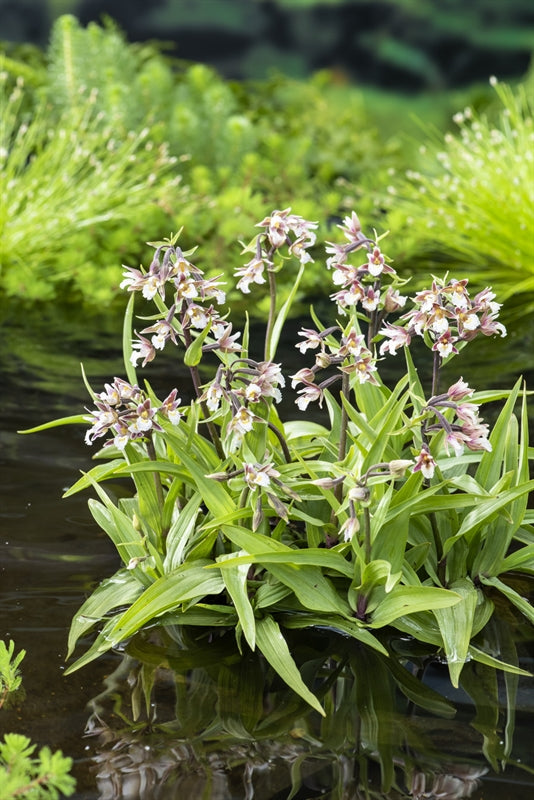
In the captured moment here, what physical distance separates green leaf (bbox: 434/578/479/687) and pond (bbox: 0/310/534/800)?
89 millimetres

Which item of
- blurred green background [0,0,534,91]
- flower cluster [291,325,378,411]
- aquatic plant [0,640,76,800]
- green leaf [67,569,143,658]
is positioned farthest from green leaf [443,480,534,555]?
blurred green background [0,0,534,91]

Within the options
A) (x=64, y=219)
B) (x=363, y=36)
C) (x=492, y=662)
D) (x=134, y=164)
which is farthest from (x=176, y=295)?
(x=363, y=36)

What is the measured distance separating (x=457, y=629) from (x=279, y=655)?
24 centimetres

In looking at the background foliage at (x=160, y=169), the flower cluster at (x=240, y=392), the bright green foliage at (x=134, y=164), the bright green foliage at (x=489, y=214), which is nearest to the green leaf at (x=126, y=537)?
the flower cluster at (x=240, y=392)

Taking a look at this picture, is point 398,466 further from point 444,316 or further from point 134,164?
point 134,164

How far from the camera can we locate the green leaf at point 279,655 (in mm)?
1143

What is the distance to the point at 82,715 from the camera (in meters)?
1.19

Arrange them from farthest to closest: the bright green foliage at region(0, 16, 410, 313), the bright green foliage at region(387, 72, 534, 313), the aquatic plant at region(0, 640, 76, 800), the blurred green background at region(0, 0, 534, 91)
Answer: the blurred green background at region(0, 0, 534, 91) < the bright green foliage at region(0, 16, 410, 313) < the bright green foliage at region(387, 72, 534, 313) < the aquatic plant at region(0, 640, 76, 800)

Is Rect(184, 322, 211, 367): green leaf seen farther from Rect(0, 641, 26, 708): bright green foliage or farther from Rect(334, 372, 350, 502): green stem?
Rect(0, 641, 26, 708): bright green foliage

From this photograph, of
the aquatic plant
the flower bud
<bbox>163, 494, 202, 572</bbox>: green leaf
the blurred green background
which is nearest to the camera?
the aquatic plant

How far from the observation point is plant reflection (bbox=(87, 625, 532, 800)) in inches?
42.5

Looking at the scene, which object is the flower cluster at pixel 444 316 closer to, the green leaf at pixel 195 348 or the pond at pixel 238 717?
the green leaf at pixel 195 348

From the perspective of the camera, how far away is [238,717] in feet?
3.91

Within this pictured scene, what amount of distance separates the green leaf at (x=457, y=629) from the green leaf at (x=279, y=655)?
183 millimetres
